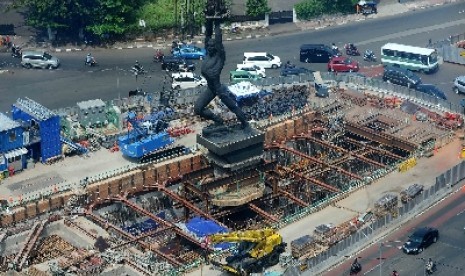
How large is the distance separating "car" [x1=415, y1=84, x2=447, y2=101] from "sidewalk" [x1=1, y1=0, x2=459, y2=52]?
30.6 m

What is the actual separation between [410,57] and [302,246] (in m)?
54.9

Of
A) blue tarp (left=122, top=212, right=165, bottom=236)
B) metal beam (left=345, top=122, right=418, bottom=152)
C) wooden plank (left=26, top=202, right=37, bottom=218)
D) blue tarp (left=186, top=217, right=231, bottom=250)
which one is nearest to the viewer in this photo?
blue tarp (left=186, top=217, right=231, bottom=250)

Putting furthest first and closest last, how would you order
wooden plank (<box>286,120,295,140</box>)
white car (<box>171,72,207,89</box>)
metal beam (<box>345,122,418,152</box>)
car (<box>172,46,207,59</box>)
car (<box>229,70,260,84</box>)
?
car (<box>172,46,207,59</box>), car (<box>229,70,260,84</box>), white car (<box>171,72,207,89</box>), wooden plank (<box>286,120,295,140</box>), metal beam (<box>345,122,418,152</box>)

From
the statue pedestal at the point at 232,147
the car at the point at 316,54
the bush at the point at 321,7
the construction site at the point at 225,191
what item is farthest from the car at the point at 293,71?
the statue pedestal at the point at 232,147

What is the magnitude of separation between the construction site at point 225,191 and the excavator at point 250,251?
0.45 meters

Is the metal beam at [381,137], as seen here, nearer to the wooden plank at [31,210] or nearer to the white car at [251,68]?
the white car at [251,68]

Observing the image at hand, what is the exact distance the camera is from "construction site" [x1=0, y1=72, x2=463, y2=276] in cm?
7469

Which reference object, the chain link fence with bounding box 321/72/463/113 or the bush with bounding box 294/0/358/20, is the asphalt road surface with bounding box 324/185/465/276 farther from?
the bush with bounding box 294/0/358/20

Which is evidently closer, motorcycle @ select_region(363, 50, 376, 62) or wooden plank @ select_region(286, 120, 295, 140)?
wooden plank @ select_region(286, 120, 295, 140)

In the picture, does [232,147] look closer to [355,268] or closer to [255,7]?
[355,268]

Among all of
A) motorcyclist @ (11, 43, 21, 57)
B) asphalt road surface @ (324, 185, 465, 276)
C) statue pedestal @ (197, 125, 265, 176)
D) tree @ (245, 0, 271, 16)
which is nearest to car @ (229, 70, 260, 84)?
statue pedestal @ (197, 125, 265, 176)

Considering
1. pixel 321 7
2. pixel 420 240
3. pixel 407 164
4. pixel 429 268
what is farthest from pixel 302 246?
pixel 321 7

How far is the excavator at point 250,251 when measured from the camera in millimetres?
70938

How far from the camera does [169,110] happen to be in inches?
3893
